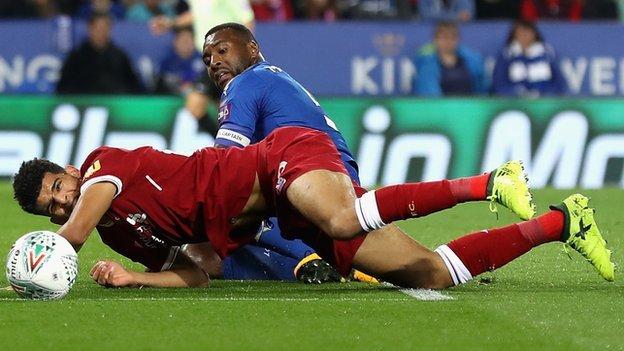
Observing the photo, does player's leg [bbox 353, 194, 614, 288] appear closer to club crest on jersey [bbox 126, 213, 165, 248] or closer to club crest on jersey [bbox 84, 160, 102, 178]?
club crest on jersey [bbox 126, 213, 165, 248]

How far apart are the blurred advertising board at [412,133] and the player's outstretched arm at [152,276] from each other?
7.35 metres

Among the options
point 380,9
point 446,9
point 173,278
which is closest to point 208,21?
point 380,9

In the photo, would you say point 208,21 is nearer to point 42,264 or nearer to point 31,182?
point 31,182

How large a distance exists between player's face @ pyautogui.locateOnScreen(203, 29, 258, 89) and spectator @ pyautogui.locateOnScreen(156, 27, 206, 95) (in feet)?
26.2

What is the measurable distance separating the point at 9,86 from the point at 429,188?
10.8 m

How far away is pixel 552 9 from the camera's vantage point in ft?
61.6

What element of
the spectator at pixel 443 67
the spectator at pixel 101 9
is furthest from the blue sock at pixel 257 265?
the spectator at pixel 101 9

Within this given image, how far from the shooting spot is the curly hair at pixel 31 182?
7.26m

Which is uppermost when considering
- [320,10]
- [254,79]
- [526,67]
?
[254,79]

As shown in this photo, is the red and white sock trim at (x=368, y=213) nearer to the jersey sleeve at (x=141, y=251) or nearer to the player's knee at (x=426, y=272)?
the player's knee at (x=426, y=272)

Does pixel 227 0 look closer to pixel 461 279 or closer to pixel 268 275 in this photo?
pixel 268 275

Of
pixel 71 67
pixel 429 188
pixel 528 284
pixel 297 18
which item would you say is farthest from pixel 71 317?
pixel 297 18

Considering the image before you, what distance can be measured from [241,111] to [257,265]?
0.95m

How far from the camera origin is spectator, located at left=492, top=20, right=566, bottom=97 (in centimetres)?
1716
